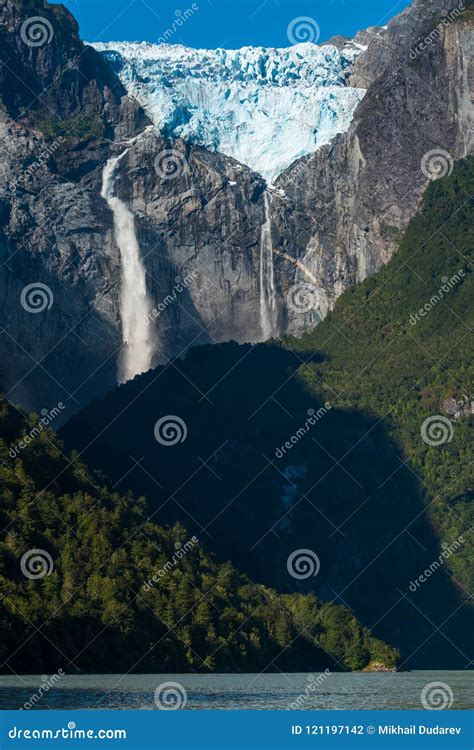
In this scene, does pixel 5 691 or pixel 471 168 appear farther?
pixel 471 168

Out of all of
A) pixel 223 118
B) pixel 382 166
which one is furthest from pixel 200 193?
pixel 382 166

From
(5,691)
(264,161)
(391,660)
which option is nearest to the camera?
(5,691)

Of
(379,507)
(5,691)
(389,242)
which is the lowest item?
(5,691)

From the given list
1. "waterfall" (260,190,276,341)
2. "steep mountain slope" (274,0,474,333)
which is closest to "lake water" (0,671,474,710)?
"waterfall" (260,190,276,341)

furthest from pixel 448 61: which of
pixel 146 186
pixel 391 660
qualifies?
pixel 391 660

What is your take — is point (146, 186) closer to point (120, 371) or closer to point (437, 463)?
point (120, 371)

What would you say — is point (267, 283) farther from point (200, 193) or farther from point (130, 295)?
point (130, 295)

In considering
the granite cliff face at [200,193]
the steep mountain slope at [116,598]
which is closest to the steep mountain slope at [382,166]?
the granite cliff face at [200,193]

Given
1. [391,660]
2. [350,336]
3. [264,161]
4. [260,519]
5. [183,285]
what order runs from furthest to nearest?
[264,161] < [183,285] < [350,336] < [260,519] < [391,660]
